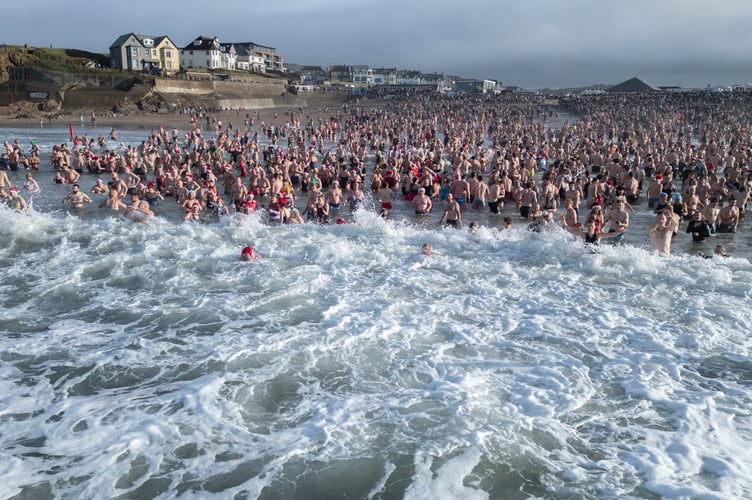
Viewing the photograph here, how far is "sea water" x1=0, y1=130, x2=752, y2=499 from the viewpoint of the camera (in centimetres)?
431

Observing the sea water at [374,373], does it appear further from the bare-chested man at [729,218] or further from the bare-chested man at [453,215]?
the bare-chested man at [453,215]

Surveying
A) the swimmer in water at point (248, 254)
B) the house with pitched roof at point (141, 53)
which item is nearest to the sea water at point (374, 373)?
the swimmer in water at point (248, 254)

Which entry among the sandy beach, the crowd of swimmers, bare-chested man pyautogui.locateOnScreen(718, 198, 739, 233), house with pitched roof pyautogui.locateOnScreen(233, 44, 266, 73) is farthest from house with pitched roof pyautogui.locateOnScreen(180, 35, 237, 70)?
bare-chested man pyautogui.locateOnScreen(718, 198, 739, 233)

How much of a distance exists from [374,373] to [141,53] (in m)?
62.4

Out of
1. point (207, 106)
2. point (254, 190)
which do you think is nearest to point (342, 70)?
point (207, 106)

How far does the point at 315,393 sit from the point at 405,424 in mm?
1020

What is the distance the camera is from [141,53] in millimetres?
58375

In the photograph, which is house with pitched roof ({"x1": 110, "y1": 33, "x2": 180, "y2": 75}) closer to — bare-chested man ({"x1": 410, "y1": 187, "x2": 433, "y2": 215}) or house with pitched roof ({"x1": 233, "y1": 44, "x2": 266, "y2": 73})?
house with pitched roof ({"x1": 233, "y1": 44, "x2": 266, "y2": 73})

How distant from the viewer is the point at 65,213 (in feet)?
42.2

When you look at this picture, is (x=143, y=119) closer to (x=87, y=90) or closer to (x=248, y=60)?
(x=87, y=90)

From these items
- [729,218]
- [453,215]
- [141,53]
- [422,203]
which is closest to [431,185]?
[422,203]

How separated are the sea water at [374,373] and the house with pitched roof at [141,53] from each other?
52590 millimetres

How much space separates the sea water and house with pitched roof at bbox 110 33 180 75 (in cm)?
5259

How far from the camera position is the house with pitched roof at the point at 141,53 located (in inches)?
2234
